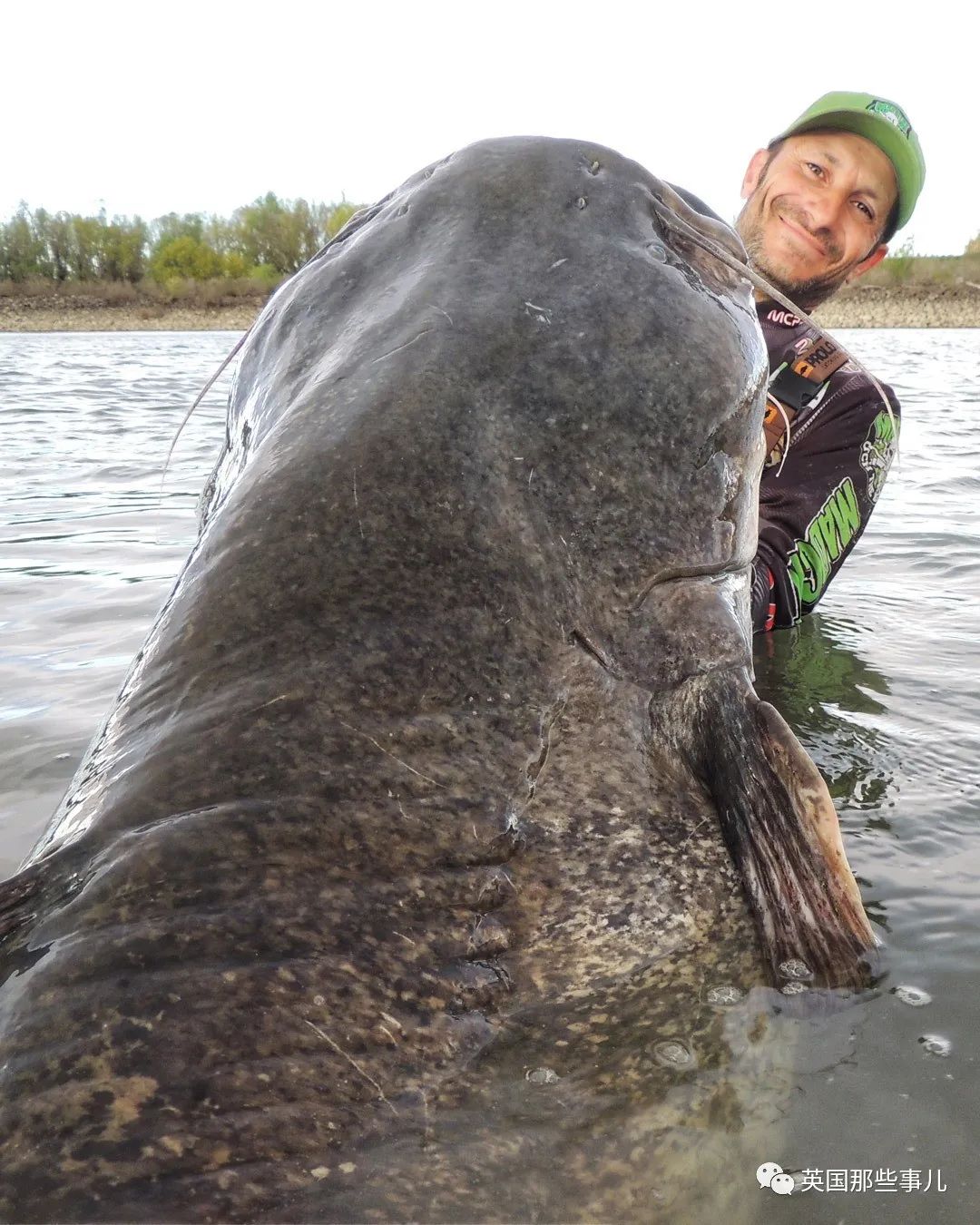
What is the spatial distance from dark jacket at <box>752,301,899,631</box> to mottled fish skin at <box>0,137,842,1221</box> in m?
1.79

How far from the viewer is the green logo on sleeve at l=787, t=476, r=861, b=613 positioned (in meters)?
3.70

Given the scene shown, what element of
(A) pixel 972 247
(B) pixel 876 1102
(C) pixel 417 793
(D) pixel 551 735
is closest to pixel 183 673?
(C) pixel 417 793

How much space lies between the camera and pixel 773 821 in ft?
5.19

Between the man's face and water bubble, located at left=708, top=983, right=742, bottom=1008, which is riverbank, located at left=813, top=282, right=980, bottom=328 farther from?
water bubble, located at left=708, top=983, right=742, bottom=1008

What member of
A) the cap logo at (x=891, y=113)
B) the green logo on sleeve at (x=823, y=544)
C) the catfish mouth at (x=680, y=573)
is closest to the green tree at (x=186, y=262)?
the cap logo at (x=891, y=113)

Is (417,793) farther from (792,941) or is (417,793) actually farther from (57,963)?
(792,941)

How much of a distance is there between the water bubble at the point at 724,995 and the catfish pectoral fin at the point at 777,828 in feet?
0.24

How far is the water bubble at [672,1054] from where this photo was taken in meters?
1.58

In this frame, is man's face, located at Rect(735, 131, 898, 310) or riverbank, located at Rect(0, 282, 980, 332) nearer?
man's face, located at Rect(735, 131, 898, 310)

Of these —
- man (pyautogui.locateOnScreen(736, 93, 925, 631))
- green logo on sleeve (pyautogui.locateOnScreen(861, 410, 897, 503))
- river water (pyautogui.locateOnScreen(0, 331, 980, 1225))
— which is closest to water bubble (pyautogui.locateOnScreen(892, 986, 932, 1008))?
river water (pyautogui.locateOnScreen(0, 331, 980, 1225))

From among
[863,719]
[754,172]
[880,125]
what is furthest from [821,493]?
[754,172]

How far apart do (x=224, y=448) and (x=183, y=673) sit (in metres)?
0.85

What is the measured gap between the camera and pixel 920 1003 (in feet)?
6.09
